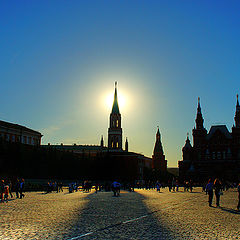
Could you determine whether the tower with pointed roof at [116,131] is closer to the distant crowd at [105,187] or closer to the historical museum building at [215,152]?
the historical museum building at [215,152]

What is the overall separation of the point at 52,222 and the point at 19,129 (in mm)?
90925

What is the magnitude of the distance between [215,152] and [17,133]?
210 ft

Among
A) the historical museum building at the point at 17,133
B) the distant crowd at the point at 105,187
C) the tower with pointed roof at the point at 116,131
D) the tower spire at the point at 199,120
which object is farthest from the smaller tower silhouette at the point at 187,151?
the distant crowd at the point at 105,187

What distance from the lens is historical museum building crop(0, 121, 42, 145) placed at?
91.7 meters

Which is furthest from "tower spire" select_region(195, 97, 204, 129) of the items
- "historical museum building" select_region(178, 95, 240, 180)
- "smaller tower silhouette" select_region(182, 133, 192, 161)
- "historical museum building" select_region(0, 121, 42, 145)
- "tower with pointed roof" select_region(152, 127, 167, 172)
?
"tower with pointed roof" select_region(152, 127, 167, 172)

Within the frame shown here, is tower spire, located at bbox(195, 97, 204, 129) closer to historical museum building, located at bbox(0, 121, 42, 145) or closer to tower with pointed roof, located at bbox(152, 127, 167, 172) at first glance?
historical museum building, located at bbox(0, 121, 42, 145)

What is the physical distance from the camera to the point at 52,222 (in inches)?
485

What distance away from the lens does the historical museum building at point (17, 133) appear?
3610 inches

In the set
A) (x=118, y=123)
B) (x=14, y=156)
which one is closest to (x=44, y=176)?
(x=14, y=156)

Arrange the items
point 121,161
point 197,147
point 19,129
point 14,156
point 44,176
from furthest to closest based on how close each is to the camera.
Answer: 1. point 121,161
2. point 197,147
3. point 19,129
4. point 44,176
5. point 14,156

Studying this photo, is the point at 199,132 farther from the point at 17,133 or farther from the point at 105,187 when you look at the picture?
the point at 105,187

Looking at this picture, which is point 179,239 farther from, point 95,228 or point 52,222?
point 52,222

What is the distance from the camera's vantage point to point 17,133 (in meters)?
97.8

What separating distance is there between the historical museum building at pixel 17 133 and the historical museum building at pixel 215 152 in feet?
172
